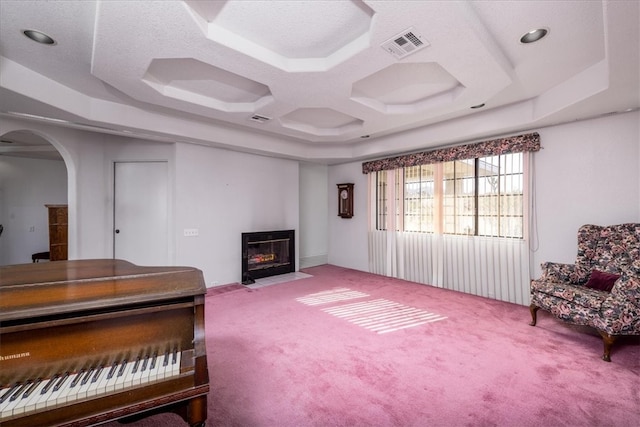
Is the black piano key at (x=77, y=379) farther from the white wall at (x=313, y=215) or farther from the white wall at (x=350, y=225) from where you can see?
the white wall at (x=313, y=215)

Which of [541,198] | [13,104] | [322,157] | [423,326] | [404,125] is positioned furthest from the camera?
[322,157]

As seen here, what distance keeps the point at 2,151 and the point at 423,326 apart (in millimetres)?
8003

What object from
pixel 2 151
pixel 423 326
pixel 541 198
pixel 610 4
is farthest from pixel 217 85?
pixel 2 151

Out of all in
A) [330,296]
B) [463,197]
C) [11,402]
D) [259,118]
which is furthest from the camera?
[463,197]

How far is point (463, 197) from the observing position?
14.5 feet

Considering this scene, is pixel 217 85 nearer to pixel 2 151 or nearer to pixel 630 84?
pixel 630 84

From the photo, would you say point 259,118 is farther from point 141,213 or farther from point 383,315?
point 383,315

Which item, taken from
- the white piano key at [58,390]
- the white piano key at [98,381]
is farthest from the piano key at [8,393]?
the white piano key at [98,381]

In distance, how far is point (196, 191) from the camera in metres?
4.60

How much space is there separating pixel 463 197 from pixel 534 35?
2578 millimetres

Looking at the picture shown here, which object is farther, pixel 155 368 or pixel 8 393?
pixel 155 368

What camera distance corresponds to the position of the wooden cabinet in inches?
189

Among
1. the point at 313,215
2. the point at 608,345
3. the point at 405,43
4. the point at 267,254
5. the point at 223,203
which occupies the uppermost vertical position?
the point at 405,43

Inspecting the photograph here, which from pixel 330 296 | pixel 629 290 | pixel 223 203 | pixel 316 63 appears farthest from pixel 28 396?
pixel 223 203
